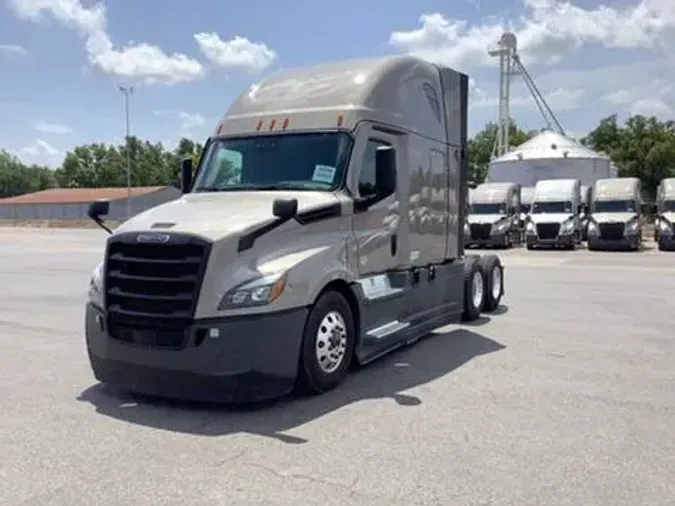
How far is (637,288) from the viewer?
573 inches

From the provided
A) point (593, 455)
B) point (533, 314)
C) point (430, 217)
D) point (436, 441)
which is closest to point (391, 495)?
point (436, 441)

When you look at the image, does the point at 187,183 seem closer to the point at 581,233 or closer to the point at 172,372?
the point at 172,372

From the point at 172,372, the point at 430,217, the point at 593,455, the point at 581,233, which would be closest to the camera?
the point at 593,455

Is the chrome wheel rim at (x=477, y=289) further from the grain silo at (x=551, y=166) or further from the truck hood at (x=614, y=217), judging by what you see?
the grain silo at (x=551, y=166)

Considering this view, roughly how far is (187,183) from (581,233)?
86.9 ft

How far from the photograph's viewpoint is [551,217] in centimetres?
2922

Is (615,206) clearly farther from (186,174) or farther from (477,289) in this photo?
(186,174)

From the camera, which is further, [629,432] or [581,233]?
[581,233]

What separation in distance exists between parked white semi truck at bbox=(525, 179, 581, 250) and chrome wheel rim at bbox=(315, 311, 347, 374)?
24.5 m

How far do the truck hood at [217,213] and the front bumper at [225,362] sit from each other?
783 millimetres

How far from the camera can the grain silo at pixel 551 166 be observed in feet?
127

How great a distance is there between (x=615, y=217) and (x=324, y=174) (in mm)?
24758

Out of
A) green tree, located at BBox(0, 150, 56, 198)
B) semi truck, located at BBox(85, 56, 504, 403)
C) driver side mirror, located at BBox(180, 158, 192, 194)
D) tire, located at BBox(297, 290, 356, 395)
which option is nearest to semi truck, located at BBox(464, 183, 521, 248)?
semi truck, located at BBox(85, 56, 504, 403)

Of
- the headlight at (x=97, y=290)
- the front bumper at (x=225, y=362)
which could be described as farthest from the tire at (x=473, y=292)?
the headlight at (x=97, y=290)
